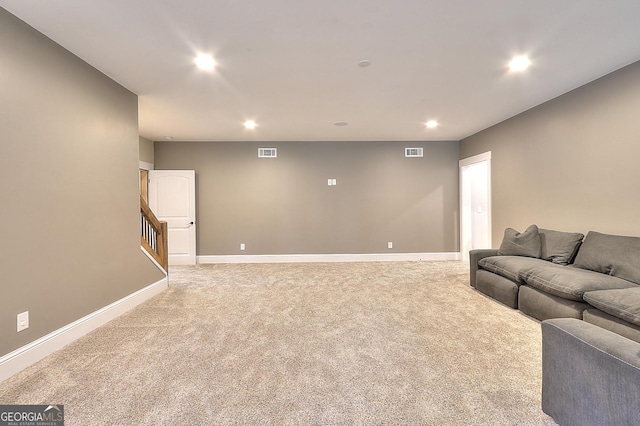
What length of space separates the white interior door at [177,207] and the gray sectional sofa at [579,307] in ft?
17.0

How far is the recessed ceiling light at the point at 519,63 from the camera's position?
2762mm

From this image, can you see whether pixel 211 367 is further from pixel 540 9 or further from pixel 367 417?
pixel 540 9

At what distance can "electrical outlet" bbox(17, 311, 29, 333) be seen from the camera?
84.4 inches

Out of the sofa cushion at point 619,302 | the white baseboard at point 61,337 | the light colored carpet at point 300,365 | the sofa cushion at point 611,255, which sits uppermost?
the sofa cushion at point 611,255

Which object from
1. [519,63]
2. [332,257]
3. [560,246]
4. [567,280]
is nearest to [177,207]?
[332,257]

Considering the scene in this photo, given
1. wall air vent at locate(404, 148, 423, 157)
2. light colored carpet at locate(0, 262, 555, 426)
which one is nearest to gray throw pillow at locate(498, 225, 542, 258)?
light colored carpet at locate(0, 262, 555, 426)

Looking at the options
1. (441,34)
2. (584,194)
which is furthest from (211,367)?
(584,194)

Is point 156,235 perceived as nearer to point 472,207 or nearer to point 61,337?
point 61,337

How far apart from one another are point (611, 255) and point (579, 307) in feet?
2.37

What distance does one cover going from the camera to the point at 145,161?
18.8 feet

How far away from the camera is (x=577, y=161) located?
353 centimetres

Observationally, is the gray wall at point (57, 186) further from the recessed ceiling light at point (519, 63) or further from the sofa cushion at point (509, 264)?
the sofa cushion at point (509, 264)

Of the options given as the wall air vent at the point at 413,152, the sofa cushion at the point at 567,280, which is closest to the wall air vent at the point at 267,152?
the wall air vent at the point at 413,152

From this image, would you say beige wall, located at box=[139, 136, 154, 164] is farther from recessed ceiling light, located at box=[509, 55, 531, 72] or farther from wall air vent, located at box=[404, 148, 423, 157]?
recessed ceiling light, located at box=[509, 55, 531, 72]
